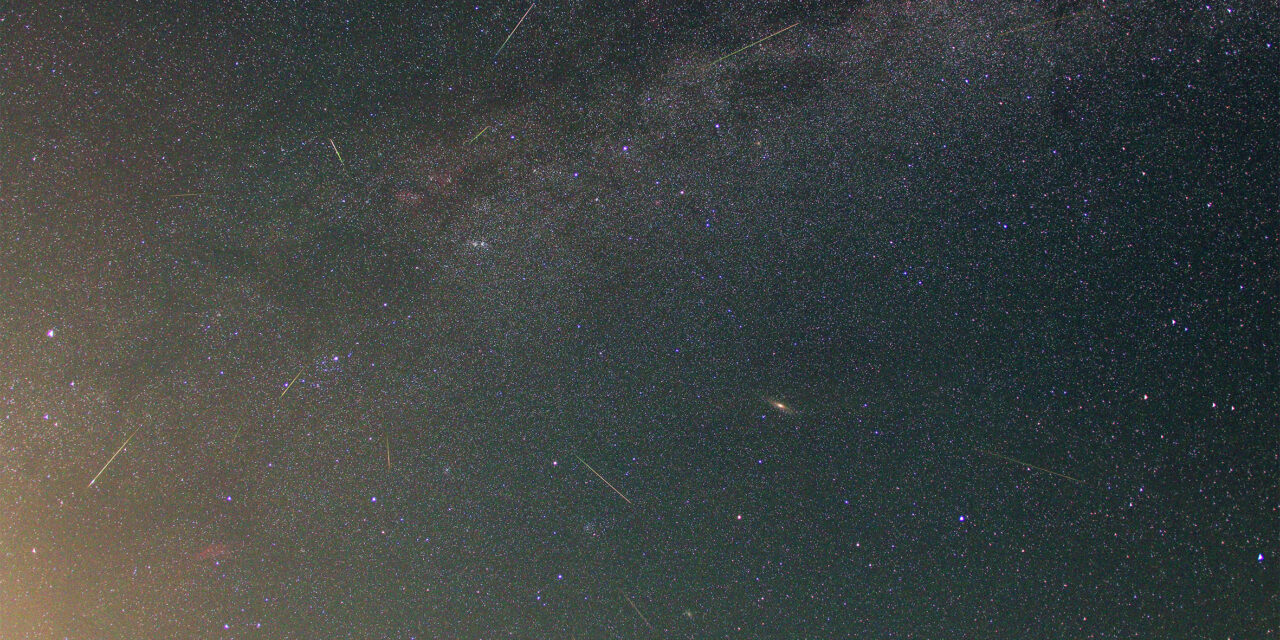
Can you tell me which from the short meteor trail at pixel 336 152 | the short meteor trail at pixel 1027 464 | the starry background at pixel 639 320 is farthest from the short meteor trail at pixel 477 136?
the short meteor trail at pixel 1027 464

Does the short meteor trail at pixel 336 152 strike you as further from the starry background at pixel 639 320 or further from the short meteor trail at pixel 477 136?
the short meteor trail at pixel 477 136

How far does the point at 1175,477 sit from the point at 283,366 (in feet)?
4.09

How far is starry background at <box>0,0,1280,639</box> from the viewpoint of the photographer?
653 mm

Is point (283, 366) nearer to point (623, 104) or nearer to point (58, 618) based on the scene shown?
point (58, 618)

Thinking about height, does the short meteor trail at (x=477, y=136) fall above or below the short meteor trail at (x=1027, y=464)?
above

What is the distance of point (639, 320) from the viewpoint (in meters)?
0.68

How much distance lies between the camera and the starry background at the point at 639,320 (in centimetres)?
65

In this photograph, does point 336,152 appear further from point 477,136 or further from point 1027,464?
point 1027,464

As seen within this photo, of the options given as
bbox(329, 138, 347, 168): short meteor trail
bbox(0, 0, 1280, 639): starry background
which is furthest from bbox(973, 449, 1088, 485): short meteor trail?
bbox(329, 138, 347, 168): short meteor trail

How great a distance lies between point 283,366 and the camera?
68cm

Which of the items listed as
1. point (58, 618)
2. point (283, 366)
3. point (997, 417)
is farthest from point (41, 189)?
point (997, 417)

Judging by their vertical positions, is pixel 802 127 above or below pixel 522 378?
above

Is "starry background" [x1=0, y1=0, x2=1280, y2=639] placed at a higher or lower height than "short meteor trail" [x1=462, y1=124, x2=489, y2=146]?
lower

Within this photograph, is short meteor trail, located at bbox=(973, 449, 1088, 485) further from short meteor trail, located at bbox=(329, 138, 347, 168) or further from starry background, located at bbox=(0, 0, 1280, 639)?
short meteor trail, located at bbox=(329, 138, 347, 168)
